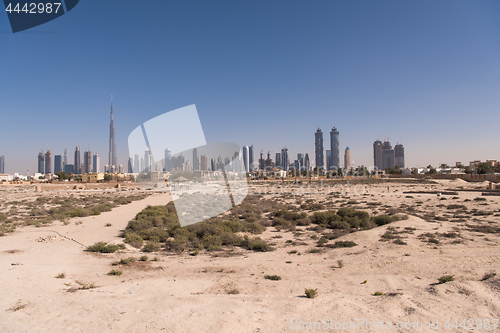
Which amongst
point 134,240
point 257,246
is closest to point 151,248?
point 134,240

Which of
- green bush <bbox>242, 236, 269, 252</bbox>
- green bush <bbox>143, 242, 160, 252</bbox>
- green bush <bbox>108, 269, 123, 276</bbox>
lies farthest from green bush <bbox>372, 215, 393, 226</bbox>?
green bush <bbox>108, 269, 123, 276</bbox>

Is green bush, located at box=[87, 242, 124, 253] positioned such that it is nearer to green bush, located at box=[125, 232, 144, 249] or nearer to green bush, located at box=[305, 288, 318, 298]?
green bush, located at box=[125, 232, 144, 249]

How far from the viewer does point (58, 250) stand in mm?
11570

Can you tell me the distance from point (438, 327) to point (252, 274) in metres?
5.28

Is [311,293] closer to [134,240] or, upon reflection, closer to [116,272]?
[116,272]

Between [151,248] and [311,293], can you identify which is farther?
[151,248]

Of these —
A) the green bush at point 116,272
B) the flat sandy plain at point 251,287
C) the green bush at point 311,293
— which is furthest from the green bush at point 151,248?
the green bush at point 311,293

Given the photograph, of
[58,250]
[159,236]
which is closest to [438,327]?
[159,236]

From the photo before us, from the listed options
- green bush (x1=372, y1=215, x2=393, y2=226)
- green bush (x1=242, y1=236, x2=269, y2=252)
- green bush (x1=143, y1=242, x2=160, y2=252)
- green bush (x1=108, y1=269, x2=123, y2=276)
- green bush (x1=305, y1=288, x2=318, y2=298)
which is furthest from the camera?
green bush (x1=372, y1=215, x2=393, y2=226)

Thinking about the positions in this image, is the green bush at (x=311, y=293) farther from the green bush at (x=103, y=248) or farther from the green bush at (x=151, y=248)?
the green bush at (x=103, y=248)

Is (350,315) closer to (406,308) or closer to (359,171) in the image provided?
(406,308)

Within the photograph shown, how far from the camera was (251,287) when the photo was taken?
24.6ft

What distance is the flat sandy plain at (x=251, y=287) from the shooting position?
520cm

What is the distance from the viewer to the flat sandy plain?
5203 millimetres
